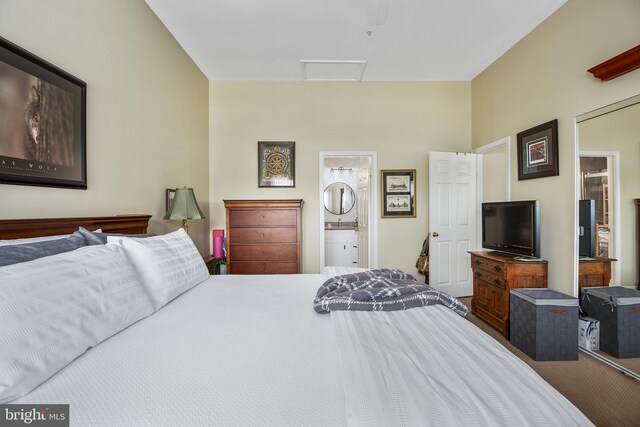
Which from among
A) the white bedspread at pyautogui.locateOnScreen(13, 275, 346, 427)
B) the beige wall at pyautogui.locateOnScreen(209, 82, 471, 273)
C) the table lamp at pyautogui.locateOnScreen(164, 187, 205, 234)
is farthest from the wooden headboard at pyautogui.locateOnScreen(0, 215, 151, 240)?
the beige wall at pyautogui.locateOnScreen(209, 82, 471, 273)

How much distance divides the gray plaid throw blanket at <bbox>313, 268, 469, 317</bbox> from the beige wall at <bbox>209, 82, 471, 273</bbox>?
2.20 meters

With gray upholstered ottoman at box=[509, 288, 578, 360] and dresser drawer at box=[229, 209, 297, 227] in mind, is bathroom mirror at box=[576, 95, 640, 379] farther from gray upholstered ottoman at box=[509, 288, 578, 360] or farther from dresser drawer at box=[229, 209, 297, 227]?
dresser drawer at box=[229, 209, 297, 227]

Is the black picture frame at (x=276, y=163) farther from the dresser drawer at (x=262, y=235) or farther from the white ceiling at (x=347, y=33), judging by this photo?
the white ceiling at (x=347, y=33)

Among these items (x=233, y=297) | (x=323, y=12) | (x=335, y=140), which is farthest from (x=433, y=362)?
(x=335, y=140)

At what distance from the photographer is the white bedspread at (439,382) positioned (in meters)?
0.62

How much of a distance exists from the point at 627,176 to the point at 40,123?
11.9ft

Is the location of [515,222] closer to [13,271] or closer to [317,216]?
[317,216]

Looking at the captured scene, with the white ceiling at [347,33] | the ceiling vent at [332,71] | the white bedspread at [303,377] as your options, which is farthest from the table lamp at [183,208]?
the ceiling vent at [332,71]

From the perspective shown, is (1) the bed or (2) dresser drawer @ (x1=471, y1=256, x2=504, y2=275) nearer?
(1) the bed

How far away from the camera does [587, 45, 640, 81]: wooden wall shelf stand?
1.72 m

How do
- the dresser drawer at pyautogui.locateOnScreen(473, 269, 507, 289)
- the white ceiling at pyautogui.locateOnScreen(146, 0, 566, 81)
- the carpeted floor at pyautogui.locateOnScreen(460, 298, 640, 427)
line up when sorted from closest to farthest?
the carpeted floor at pyautogui.locateOnScreen(460, 298, 640, 427) < the white ceiling at pyautogui.locateOnScreen(146, 0, 566, 81) < the dresser drawer at pyautogui.locateOnScreen(473, 269, 507, 289)

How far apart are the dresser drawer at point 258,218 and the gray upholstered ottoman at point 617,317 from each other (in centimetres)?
281

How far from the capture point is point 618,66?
71.4 inches

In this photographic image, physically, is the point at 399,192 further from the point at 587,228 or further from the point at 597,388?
the point at 597,388
